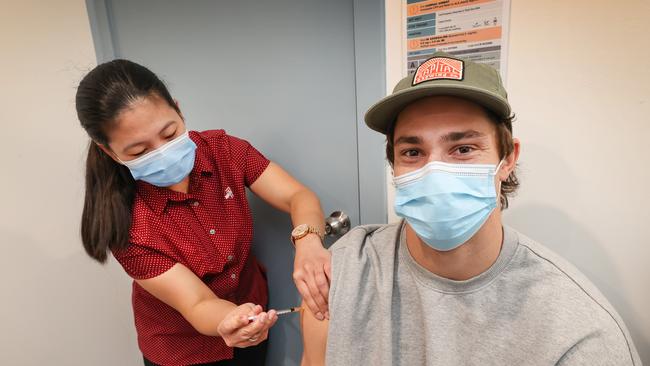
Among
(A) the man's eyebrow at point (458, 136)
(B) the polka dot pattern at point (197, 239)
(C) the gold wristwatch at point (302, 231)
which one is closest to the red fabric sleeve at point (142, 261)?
(B) the polka dot pattern at point (197, 239)

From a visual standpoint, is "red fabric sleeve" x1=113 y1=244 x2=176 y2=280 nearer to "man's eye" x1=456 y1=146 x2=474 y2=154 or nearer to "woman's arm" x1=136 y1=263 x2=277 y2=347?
"woman's arm" x1=136 y1=263 x2=277 y2=347

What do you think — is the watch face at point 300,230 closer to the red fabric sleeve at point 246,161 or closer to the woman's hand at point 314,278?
the woman's hand at point 314,278

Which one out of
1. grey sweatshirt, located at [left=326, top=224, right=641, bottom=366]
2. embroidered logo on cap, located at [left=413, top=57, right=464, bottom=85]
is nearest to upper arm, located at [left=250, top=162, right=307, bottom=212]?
grey sweatshirt, located at [left=326, top=224, right=641, bottom=366]

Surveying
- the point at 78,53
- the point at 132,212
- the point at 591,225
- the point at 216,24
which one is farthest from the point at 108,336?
the point at 591,225

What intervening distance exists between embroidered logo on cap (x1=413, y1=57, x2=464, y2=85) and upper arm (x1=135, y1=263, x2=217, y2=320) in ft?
2.57

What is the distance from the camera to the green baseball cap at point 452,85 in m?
0.71

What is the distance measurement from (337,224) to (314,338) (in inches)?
18.3

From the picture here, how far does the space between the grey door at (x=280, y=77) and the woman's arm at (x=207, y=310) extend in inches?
19.9

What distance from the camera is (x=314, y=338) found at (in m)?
0.93

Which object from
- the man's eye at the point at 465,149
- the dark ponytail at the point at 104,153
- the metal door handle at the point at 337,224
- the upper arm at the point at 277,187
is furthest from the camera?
the metal door handle at the point at 337,224

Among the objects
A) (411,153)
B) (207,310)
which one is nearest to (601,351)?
(411,153)

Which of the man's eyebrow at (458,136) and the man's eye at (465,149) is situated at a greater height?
the man's eyebrow at (458,136)

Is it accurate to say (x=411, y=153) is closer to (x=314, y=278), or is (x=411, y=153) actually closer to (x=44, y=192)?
(x=314, y=278)

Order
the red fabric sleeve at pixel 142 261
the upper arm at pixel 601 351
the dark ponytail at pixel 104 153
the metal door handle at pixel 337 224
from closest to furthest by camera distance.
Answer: the upper arm at pixel 601 351 < the dark ponytail at pixel 104 153 < the red fabric sleeve at pixel 142 261 < the metal door handle at pixel 337 224
